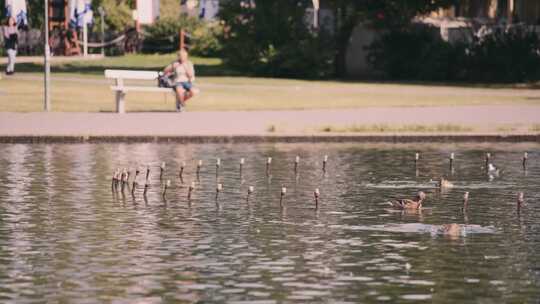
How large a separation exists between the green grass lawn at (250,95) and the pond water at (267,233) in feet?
40.1

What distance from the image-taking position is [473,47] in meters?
55.3

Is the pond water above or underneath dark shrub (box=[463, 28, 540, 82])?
underneath

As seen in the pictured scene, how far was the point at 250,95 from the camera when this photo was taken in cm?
4366

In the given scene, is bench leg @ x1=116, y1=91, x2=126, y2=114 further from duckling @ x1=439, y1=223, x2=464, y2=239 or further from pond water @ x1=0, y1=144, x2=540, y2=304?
duckling @ x1=439, y1=223, x2=464, y2=239

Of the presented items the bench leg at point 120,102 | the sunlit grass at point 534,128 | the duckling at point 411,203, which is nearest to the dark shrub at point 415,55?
the bench leg at point 120,102

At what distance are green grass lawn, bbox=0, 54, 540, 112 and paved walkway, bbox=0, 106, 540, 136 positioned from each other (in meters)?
1.95

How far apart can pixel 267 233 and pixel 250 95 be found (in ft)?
86.7

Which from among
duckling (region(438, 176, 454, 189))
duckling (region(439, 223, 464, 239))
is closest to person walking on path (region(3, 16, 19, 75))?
duckling (region(438, 176, 454, 189))

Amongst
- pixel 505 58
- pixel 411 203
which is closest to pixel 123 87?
pixel 411 203

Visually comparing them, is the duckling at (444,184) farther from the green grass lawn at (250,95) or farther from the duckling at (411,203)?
the green grass lawn at (250,95)

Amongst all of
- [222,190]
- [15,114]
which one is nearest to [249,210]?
[222,190]

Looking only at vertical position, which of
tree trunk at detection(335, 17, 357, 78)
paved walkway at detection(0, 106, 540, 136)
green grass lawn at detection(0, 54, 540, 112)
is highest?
tree trunk at detection(335, 17, 357, 78)

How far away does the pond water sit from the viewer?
1360cm

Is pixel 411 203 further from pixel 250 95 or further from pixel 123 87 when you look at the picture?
pixel 250 95
